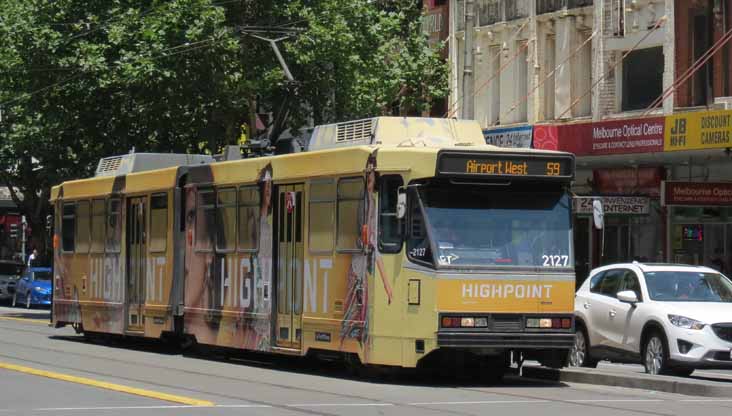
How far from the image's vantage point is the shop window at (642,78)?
3569cm

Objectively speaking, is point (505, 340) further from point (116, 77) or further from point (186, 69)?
point (116, 77)

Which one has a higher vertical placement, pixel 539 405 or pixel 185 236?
pixel 185 236

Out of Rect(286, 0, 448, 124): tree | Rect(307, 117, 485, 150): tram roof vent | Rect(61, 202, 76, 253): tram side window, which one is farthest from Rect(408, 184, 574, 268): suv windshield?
Rect(286, 0, 448, 124): tree

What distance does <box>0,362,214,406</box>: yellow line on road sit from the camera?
1475 cm

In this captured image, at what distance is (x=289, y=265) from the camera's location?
1991 cm

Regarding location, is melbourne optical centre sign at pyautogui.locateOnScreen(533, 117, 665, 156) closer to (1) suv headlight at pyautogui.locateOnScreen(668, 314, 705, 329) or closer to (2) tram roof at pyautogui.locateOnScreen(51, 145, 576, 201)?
(2) tram roof at pyautogui.locateOnScreen(51, 145, 576, 201)

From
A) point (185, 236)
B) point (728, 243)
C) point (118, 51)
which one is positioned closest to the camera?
point (185, 236)

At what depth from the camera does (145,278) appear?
24.7 metres

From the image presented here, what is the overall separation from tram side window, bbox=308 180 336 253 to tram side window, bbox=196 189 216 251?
3.32 metres

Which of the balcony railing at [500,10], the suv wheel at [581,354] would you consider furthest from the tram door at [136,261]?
the balcony railing at [500,10]

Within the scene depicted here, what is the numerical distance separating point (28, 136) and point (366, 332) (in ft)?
86.8

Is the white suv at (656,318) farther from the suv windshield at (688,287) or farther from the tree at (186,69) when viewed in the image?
the tree at (186,69)

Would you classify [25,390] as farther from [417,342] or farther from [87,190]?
[87,190]

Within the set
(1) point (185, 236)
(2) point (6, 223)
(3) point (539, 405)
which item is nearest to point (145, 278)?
(1) point (185, 236)
